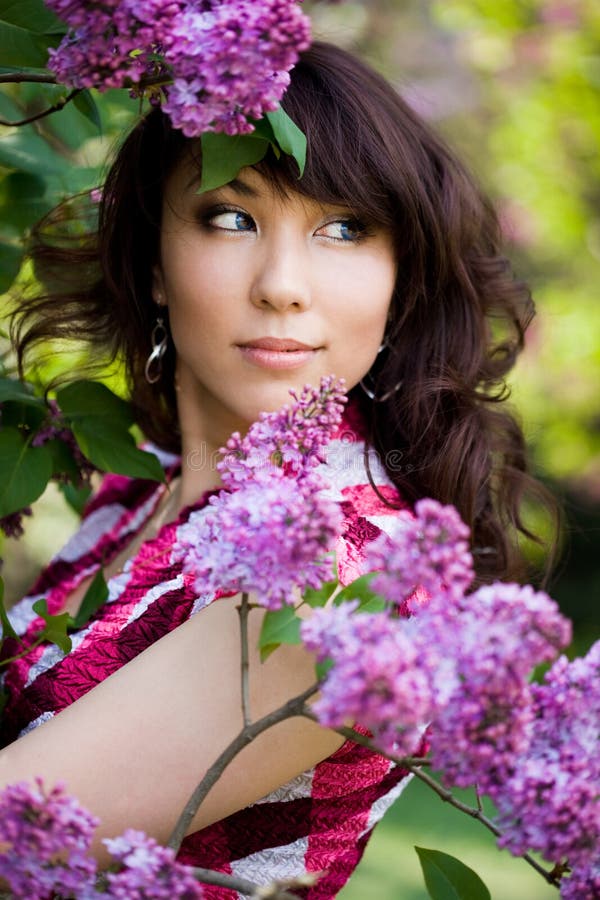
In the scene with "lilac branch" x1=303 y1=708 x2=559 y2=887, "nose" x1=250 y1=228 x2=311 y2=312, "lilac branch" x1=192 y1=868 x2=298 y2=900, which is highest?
"nose" x1=250 y1=228 x2=311 y2=312

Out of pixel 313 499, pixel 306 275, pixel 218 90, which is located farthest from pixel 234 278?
pixel 313 499

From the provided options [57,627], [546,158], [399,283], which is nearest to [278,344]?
[399,283]

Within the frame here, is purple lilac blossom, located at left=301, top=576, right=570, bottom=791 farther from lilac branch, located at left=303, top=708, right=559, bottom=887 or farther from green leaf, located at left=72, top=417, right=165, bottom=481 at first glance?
green leaf, located at left=72, top=417, right=165, bottom=481

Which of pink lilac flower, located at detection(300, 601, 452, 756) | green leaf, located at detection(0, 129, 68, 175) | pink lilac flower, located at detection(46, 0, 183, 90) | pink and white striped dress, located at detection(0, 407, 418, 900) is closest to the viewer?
pink lilac flower, located at detection(300, 601, 452, 756)

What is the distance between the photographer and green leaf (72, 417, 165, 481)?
148 centimetres

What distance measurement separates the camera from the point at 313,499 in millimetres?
748

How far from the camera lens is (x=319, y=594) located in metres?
0.82

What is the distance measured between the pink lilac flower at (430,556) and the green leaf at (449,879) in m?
0.36

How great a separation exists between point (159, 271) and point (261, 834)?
2.94ft

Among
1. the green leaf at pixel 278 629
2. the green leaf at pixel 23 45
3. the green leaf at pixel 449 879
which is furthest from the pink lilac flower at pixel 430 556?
the green leaf at pixel 23 45

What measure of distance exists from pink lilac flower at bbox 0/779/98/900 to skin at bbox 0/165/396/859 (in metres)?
0.35

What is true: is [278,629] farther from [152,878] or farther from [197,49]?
[197,49]

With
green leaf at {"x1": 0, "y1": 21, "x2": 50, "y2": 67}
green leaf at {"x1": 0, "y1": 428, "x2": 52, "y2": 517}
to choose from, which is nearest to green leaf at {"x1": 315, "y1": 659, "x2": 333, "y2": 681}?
green leaf at {"x1": 0, "y1": 21, "x2": 50, "y2": 67}

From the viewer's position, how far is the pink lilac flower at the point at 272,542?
73 cm
